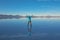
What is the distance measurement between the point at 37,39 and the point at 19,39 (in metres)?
0.72

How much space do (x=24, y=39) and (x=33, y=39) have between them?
0.36m

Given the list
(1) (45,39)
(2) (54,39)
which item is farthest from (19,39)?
(2) (54,39)

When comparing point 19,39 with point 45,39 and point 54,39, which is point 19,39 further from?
point 54,39

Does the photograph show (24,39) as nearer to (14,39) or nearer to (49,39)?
(14,39)

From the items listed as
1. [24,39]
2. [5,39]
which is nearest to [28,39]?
[24,39]

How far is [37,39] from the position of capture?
5.68 meters

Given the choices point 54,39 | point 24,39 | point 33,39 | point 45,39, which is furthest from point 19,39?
point 54,39

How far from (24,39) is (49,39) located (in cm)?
99

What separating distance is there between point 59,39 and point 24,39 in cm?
139

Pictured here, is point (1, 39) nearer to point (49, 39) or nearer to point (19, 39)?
point (19, 39)

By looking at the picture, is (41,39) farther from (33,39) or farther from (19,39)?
(19,39)

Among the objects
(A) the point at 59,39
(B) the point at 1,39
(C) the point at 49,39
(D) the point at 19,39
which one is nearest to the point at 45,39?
(C) the point at 49,39

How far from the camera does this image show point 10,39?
18.7 ft

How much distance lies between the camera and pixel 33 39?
18.6 ft
